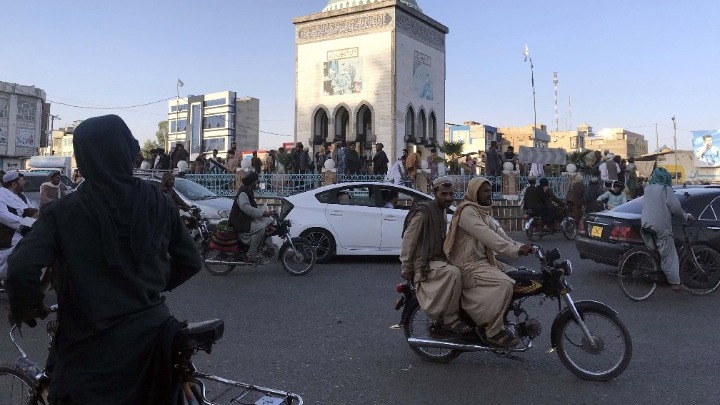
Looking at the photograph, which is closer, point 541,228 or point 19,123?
point 541,228

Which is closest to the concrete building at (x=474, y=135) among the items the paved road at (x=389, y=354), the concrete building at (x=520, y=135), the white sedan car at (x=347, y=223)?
the concrete building at (x=520, y=135)

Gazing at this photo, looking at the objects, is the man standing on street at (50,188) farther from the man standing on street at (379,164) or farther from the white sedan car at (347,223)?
the man standing on street at (379,164)

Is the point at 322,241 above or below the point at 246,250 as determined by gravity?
above

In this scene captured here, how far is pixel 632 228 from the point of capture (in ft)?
28.6

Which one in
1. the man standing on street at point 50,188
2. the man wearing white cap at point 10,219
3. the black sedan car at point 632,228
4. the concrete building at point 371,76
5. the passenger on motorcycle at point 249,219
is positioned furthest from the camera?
the concrete building at point 371,76

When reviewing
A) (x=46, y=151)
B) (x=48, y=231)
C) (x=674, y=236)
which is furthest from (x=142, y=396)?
(x=46, y=151)

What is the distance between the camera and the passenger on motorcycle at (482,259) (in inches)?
182

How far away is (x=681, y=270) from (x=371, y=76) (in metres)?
24.5

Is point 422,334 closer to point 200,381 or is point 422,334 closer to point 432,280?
point 432,280

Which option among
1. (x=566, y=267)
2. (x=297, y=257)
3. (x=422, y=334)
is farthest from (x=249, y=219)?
(x=566, y=267)

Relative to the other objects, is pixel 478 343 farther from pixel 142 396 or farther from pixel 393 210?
pixel 393 210

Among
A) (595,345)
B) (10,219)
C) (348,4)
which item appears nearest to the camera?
(595,345)

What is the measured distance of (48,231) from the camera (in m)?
2.21

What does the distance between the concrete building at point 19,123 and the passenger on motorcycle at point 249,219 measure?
164 feet
